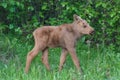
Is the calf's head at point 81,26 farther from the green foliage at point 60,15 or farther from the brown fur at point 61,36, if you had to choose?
the green foliage at point 60,15

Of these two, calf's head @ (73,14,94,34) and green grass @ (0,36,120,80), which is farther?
calf's head @ (73,14,94,34)

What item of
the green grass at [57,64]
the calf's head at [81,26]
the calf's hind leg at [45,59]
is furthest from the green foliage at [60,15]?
the calf's hind leg at [45,59]

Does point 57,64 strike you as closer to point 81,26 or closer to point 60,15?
point 81,26

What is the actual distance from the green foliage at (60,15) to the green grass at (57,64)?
17.8 inches

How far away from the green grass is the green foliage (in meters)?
0.45

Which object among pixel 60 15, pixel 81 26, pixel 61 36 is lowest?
pixel 60 15

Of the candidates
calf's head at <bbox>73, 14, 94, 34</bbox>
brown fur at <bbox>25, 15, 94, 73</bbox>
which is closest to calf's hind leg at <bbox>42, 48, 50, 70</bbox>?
brown fur at <bbox>25, 15, 94, 73</bbox>

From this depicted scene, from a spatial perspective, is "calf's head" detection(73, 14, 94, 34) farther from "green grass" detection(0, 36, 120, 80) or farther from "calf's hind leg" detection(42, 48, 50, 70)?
"calf's hind leg" detection(42, 48, 50, 70)

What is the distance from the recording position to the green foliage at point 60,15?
1244 centimetres

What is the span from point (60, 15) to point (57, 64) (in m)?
2.54

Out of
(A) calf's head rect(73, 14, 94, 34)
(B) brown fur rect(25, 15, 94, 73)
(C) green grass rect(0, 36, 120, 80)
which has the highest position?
(A) calf's head rect(73, 14, 94, 34)

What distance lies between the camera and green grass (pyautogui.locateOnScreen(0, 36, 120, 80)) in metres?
9.37

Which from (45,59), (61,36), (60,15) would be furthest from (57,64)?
(60,15)

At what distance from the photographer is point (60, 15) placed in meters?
13.3
